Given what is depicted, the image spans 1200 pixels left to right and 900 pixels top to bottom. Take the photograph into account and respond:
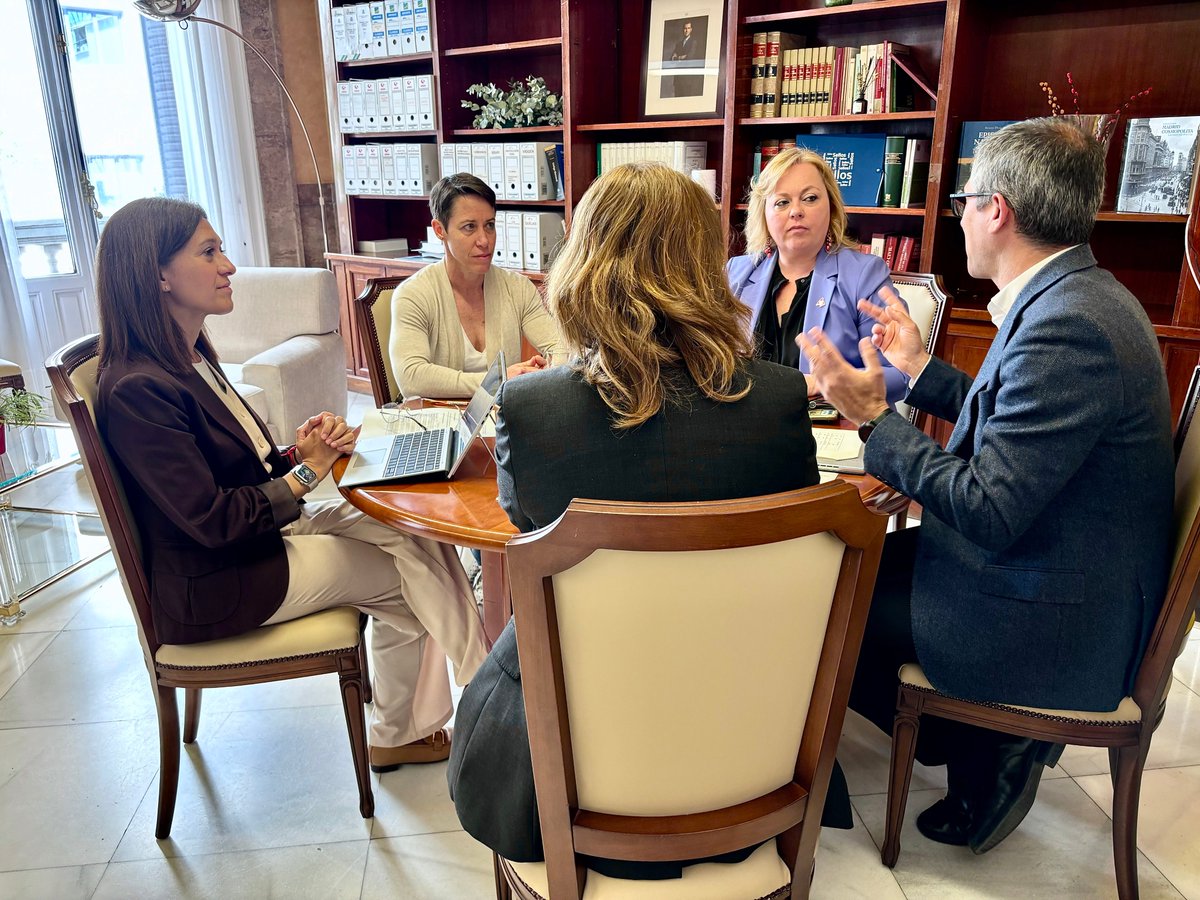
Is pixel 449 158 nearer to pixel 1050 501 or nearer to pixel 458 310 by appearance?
pixel 458 310

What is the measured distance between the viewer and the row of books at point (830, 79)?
10.8 ft

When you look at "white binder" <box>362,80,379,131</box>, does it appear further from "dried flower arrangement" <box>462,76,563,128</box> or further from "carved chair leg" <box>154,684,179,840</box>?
"carved chair leg" <box>154,684,179,840</box>

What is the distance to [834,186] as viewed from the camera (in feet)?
8.38

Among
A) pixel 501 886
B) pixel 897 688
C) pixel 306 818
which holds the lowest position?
pixel 306 818

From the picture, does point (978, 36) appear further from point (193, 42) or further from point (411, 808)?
point (193, 42)

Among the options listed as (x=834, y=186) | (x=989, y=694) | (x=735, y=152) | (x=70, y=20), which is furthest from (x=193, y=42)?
(x=989, y=694)

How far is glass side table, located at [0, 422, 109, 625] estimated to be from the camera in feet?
9.37

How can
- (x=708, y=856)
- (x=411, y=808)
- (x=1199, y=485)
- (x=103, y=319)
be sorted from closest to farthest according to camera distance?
(x=708, y=856)
(x=1199, y=485)
(x=103, y=319)
(x=411, y=808)

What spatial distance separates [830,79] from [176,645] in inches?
121

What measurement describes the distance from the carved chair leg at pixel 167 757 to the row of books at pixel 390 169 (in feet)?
11.4

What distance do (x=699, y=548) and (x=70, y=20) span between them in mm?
5322

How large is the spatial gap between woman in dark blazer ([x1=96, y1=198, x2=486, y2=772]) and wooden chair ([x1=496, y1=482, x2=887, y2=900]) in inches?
31.9

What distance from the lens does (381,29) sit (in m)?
4.57

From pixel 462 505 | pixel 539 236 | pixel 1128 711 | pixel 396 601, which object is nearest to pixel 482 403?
pixel 462 505
